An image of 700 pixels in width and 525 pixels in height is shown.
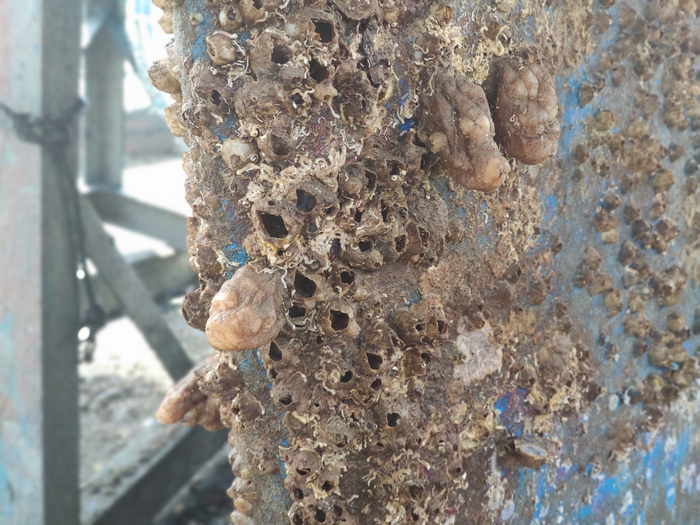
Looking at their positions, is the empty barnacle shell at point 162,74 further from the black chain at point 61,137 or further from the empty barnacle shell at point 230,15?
the black chain at point 61,137

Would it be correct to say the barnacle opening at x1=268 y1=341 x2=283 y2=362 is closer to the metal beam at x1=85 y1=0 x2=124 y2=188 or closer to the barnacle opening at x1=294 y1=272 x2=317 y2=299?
the barnacle opening at x1=294 y1=272 x2=317 y2=299

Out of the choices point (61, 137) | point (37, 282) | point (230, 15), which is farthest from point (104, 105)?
point (230, 15)

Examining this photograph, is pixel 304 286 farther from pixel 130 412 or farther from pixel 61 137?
pixel 130 412

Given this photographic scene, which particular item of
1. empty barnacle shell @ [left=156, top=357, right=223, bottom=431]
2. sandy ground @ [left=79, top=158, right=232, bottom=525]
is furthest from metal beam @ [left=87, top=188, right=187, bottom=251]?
empty barnacle shell @ [left=156, top=357, right=223, bottom=431]

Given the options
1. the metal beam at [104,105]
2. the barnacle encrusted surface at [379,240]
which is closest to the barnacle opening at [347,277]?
the barnacle encrusted surface at [379,240]

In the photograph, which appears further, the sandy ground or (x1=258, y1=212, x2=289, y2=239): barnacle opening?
the sandy ground

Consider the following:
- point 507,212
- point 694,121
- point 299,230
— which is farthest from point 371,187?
point 694,121

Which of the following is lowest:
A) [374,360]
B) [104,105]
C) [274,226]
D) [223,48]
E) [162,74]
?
[374,360]
